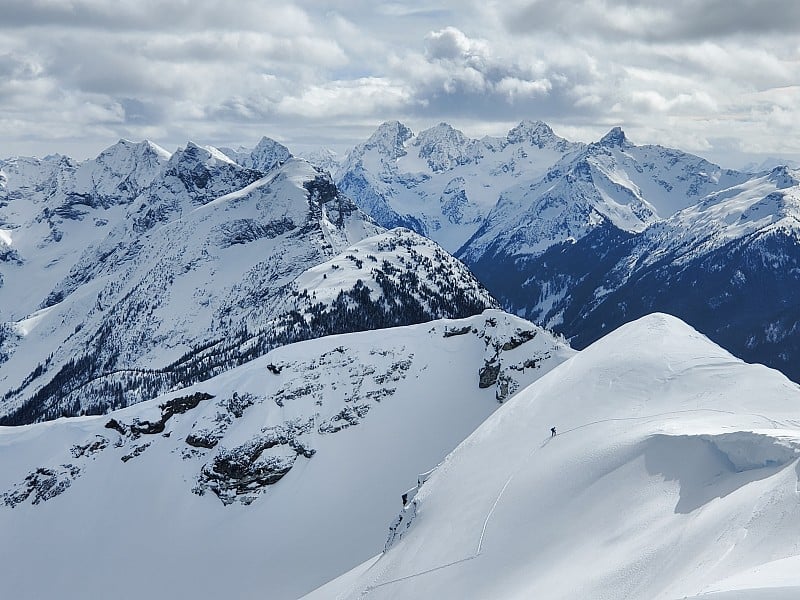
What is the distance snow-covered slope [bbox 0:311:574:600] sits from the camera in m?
77.2

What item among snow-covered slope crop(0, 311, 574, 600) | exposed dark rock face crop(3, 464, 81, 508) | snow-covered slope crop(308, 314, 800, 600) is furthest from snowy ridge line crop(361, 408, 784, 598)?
exposed dark rock face crop(3, 464, 81, 508)

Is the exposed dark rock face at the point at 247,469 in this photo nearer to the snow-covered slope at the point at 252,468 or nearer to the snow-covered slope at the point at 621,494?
the snow-covered slope at the point at 252,468

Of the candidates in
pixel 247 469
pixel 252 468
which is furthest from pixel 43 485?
pixel 252 468

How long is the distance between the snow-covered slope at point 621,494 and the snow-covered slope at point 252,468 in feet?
62.2

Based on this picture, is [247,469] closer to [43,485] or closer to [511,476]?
[43,485]

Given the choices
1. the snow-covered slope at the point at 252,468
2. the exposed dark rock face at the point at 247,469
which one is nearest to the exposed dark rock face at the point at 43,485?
the snow-covered slope at the point at 252,468

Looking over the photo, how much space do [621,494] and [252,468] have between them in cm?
5867

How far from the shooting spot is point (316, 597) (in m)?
60.0

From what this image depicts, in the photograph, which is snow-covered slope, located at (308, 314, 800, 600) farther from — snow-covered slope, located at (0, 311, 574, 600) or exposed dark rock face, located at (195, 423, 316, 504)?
exposed dark rock face, located at (195, 423, 316, 504)

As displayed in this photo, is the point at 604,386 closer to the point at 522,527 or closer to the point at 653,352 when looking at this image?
the point at 653,352

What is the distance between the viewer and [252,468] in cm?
8450

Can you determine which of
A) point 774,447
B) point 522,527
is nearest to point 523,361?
point 522,527

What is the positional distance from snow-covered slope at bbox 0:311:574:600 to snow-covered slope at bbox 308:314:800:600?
19.0 metres

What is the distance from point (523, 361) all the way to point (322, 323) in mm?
97552
